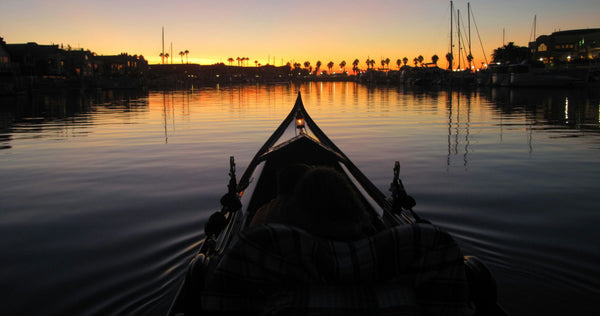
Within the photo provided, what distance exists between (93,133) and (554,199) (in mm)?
16412

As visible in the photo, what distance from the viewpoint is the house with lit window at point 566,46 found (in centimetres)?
9031

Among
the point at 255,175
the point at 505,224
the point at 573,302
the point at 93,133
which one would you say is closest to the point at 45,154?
the point at 93,133

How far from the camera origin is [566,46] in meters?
98.4

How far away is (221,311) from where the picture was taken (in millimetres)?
2307

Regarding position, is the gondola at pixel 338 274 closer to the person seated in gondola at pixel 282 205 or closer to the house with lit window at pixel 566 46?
the person seated in gondola at pixel 282 205

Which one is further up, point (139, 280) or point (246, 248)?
point (246, 248)

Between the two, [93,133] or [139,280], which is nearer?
[139,280]

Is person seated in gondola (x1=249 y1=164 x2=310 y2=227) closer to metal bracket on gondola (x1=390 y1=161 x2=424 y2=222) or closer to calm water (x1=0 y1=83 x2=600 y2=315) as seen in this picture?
metal bracket on gondola (x1=390 y1=161 x2=424 y2=222)

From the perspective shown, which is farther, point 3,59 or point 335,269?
point 3,59

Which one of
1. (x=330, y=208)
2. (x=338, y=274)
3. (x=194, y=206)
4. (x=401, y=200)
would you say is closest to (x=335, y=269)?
(x=338, y=274)

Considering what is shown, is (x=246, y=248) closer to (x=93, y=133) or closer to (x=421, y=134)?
(x=421, y=134)

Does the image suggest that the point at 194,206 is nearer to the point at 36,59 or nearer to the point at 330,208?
the point at 330,208

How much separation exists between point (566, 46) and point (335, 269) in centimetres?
11507

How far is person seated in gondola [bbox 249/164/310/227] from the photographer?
2807 mm
